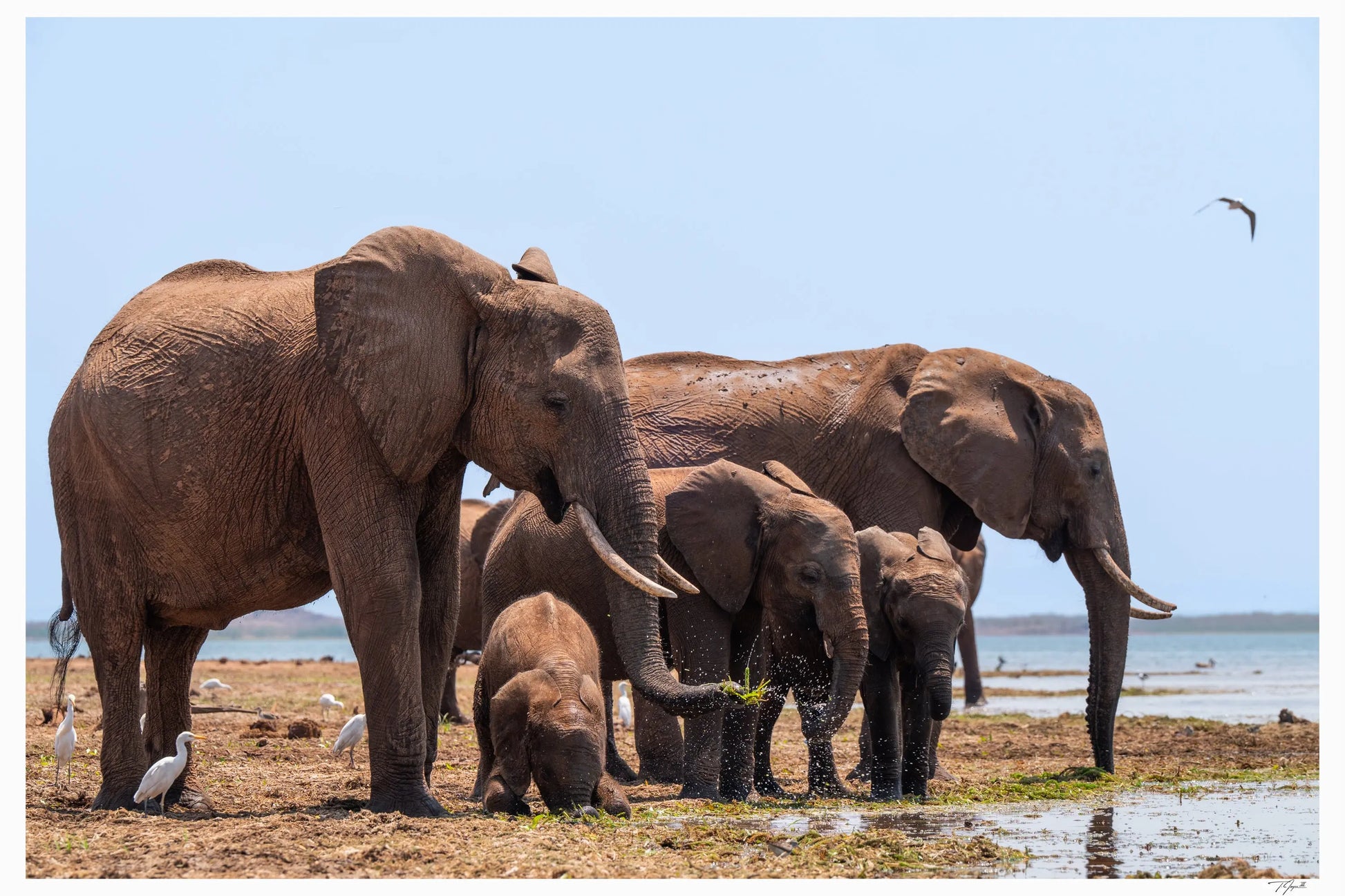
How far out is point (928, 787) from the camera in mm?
13547

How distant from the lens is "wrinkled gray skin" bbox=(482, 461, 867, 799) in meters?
12.0

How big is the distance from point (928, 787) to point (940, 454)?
3.34 m

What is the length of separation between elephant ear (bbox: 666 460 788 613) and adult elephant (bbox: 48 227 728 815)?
6.37 ft

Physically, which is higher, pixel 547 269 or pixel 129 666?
pixel 547 269

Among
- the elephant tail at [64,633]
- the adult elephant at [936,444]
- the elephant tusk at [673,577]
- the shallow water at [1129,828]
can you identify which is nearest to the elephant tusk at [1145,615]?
the adult elephant at [936,444]

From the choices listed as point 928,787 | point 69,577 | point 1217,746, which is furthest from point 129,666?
point 1217,746

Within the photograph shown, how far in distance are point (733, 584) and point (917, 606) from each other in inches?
51.3

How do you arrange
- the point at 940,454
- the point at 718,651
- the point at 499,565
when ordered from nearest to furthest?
the point at 718,651
the point at 499,565
the point at 940,454

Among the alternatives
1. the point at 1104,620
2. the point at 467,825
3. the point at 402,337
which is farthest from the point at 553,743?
the point at 1104,620

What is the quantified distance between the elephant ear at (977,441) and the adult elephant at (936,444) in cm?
1

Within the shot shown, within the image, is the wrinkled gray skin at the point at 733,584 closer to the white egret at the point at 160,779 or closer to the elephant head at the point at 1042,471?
the elephant head at the point at 1042,471

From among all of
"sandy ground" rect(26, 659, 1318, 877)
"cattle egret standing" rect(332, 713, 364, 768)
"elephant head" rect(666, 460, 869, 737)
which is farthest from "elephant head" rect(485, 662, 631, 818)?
"cattle egret standing" rect(332, 713, 364, 768)

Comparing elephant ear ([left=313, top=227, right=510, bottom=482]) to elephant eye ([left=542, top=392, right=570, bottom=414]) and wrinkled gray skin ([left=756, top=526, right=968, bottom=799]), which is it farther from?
wrinkled gray skin ([left=756, top=526, right=968, bottom=799])

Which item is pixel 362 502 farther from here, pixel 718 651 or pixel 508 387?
pixel 718 651
